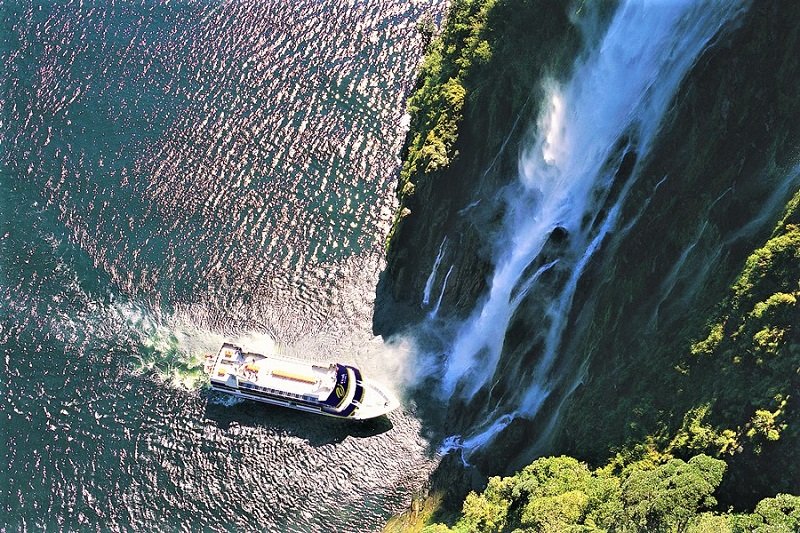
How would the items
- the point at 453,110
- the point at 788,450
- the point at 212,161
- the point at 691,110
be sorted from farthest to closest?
1. the point at 212,161
2. the point at 453,110
3. the point at 691,110
4. the point at 788,450

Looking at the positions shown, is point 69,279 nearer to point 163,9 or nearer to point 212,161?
point 212,161

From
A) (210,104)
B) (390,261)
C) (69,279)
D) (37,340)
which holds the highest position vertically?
(210,104)

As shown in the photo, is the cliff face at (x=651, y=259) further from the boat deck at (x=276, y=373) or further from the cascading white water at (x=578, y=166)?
the boat deck at (x=276, y=373)

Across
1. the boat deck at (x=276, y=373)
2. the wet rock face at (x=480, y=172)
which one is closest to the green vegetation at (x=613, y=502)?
the boat deck at (x=276, y=373)

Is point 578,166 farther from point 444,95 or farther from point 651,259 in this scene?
point 444,95

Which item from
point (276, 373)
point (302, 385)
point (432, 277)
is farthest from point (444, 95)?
point (276, 373)

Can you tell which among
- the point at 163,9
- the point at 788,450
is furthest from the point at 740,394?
the point at 163,9
